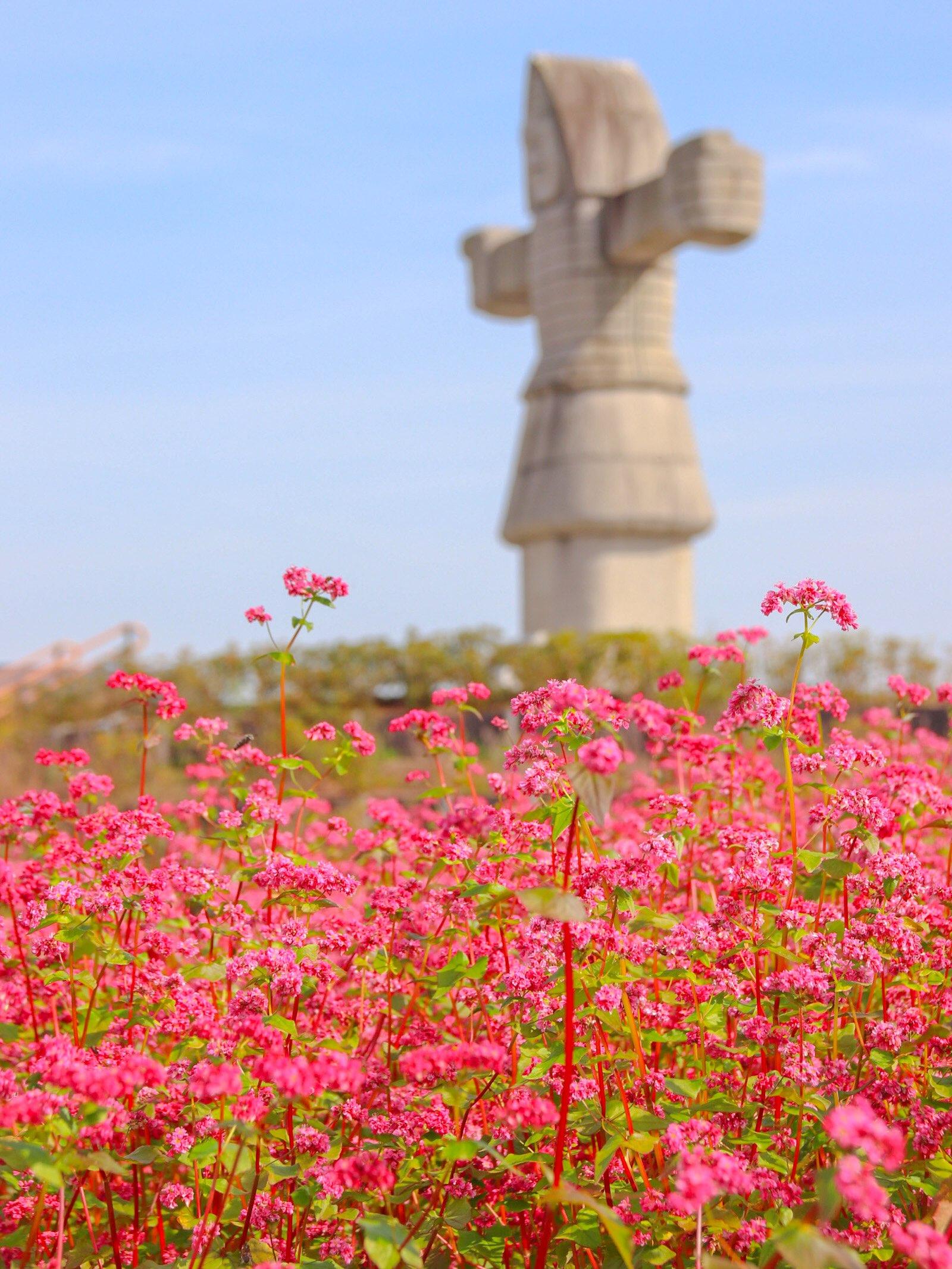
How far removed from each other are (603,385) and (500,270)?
2756mm

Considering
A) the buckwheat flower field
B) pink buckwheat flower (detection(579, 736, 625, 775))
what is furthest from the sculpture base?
pink buckwheat flower (detection(579, 736, 625, 775))

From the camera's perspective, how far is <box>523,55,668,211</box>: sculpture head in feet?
49.2

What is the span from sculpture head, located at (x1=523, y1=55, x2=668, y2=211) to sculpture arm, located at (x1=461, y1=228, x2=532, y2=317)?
3.10ft

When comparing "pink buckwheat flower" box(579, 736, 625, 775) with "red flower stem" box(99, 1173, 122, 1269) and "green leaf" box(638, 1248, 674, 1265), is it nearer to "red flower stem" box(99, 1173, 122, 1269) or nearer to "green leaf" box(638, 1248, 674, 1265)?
"green leaf" box(638, 1248, 674, 1265)

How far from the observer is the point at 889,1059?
8.64 feet

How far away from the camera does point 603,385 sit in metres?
14.9

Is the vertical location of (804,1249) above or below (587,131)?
below

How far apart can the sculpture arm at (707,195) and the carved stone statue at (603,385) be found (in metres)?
0.47

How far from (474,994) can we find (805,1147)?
0.74 metres

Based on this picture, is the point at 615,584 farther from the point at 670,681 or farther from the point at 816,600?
the point at 816,600

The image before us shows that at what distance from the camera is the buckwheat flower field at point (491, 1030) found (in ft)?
7.14

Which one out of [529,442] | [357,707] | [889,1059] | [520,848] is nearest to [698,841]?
[520,848]

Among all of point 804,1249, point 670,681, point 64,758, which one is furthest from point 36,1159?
point 670,681

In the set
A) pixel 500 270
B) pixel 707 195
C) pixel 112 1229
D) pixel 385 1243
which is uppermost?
pixel 500 270
